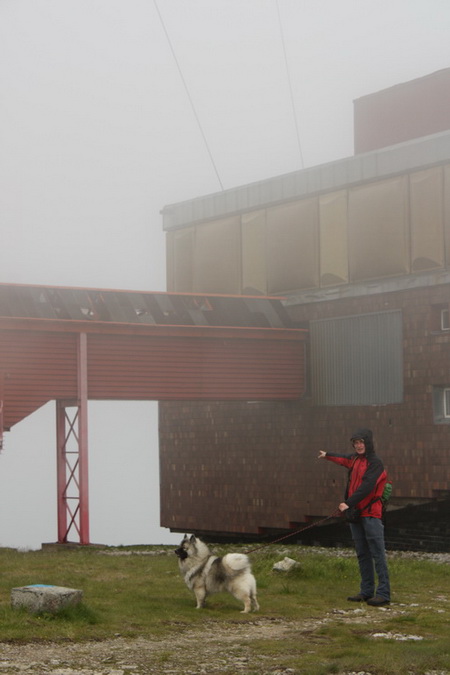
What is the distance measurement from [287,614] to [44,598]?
10.0 ft

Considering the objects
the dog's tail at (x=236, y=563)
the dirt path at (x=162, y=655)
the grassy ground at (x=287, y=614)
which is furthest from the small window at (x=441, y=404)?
the dirt path at (x=162, y=655)

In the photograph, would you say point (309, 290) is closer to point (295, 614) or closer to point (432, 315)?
point (432, 315)

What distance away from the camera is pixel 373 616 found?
13133 millimetres

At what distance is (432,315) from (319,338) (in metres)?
3.89

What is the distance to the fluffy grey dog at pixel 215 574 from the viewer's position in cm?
1345

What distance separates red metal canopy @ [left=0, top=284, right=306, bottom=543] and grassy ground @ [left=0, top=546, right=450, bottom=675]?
23.9 feet

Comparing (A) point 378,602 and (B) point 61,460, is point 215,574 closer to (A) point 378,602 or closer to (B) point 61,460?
(A) point 378,602

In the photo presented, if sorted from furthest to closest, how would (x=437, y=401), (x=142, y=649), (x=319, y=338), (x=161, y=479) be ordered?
(x=161, y=479) → (x=319, y=338) → (x=437, y=401) → (x=142, y=649)

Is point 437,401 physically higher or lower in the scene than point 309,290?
lower

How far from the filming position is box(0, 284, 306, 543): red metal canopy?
1035 inches

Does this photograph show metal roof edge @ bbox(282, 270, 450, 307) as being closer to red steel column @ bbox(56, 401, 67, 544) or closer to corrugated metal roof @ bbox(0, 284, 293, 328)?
corrugated metal roof @ bbox(0, 284, 293, 328)

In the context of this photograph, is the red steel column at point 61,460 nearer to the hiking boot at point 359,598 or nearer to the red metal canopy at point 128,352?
the red metal canopy at point 128,352

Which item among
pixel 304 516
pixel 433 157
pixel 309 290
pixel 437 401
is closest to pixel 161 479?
pixel 304 516

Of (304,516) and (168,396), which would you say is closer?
(168,396)
